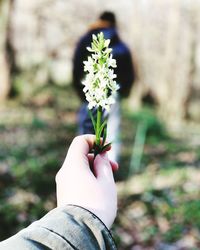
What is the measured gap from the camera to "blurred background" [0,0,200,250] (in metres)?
4.76

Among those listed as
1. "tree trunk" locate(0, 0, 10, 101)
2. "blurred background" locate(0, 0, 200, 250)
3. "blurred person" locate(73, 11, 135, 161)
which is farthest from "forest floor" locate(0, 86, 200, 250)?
"blurred person" locate(73, 11, 135, 161)

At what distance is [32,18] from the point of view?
13.8m

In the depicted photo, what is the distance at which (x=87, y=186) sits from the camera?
87cm

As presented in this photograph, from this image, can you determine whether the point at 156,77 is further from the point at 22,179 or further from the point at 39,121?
the point at 22,179

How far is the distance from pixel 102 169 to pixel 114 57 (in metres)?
3.77

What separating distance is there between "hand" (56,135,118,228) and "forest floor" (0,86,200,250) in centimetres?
329

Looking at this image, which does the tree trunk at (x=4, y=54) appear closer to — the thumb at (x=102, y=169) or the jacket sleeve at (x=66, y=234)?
the thumb at (x=102, y=169)

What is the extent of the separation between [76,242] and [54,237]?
4 cm

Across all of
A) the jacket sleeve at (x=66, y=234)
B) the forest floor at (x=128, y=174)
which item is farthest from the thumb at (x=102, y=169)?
the forest floor at (x=128, y=174)

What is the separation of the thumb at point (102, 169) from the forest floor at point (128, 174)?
3.24m

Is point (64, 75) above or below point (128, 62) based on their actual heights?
below

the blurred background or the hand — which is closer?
the hand

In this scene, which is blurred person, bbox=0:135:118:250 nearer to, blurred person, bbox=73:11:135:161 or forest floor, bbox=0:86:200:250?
forest floor, bbox=0:86:200:250

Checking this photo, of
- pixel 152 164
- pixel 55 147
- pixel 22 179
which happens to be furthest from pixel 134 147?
pixel 22 179
